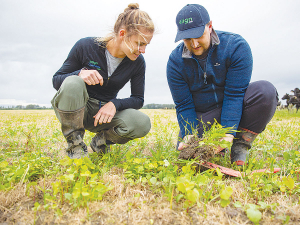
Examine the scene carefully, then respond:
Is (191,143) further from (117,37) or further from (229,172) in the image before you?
(117,37)

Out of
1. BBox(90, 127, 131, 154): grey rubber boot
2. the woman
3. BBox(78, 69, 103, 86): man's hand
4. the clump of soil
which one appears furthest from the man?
BBox(78, 69, 103, 86): man's hand

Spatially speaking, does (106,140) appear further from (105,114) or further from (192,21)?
(192,21)

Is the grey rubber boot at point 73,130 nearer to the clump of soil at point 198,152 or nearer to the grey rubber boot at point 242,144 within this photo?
the clump of soil at point 198,152

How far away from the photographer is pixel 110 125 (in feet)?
8.50

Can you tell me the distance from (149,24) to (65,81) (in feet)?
3.45

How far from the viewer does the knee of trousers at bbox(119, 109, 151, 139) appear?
2.47m

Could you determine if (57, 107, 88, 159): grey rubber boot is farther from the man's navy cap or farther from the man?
the man's navy cap

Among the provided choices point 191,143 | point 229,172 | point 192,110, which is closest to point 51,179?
point 191,143

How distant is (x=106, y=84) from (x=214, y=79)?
4.20 ft

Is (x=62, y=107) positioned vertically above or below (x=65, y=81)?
below

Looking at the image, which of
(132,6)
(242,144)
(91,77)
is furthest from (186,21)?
(242,144)

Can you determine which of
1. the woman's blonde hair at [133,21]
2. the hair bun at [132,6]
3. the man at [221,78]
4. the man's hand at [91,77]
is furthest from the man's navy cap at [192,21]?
the man's hand at [91,77]

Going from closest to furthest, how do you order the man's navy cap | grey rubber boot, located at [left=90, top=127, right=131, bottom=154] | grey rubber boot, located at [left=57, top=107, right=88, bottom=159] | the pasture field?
the pasture field → the man's navy cap → grey rubber boot, located at [left=57, top=107, right=88, bottom=159] → grey rubber boot, located at [left=90, top=127, right=131, bottom=154]

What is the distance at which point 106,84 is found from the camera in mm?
2547
